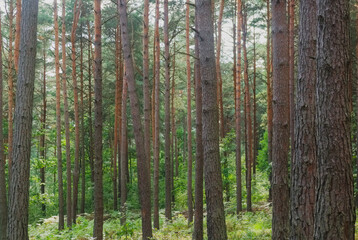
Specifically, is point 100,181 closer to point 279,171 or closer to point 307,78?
point 279,171

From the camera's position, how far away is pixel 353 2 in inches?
585

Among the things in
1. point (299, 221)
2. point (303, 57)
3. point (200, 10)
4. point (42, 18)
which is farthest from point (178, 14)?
point (299, 221)

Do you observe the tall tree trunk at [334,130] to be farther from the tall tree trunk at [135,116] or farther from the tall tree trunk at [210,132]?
the tall tree trunk at [135,116]

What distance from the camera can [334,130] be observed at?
12.2ft

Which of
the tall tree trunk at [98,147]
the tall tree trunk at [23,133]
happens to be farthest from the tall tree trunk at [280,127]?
the tall tree trunk at [23,133]

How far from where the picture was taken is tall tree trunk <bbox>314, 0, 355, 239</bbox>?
3.64m

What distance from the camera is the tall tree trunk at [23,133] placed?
585cm

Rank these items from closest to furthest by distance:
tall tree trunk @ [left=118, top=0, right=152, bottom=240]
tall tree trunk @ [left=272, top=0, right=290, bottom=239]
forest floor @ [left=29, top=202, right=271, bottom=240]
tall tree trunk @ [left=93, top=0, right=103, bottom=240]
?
tall tree trunk @ [left=272, top=0, right=290, bottom=239], tall tree trunk @ [left=93, top=0, right=103, bottom=240], tall tree trunk @ [left=118, top=0, right=152, bottom=240], forest floor @ [left=29, top=202, right=271, bottom=240]

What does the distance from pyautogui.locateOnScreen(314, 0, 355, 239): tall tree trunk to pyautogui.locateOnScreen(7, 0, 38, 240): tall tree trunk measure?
4.77 m

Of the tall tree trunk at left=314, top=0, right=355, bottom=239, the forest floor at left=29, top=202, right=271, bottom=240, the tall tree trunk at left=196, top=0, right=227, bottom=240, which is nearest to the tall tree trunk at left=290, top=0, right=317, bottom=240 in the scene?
the tall tree trunk at left=314, top=0, right=355, bottom=239

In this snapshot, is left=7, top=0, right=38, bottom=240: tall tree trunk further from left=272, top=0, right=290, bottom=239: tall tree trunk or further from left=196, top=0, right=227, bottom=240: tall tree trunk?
left=272, top=0, right=290, bottom=239: tall tree trunk

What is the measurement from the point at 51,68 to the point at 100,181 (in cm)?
1709

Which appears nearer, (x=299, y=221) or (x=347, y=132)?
(x=347, y=132)

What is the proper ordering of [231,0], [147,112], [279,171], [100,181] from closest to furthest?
1. [279,171]
2. [100,181]
3. [147,112]
4. [231,0]
